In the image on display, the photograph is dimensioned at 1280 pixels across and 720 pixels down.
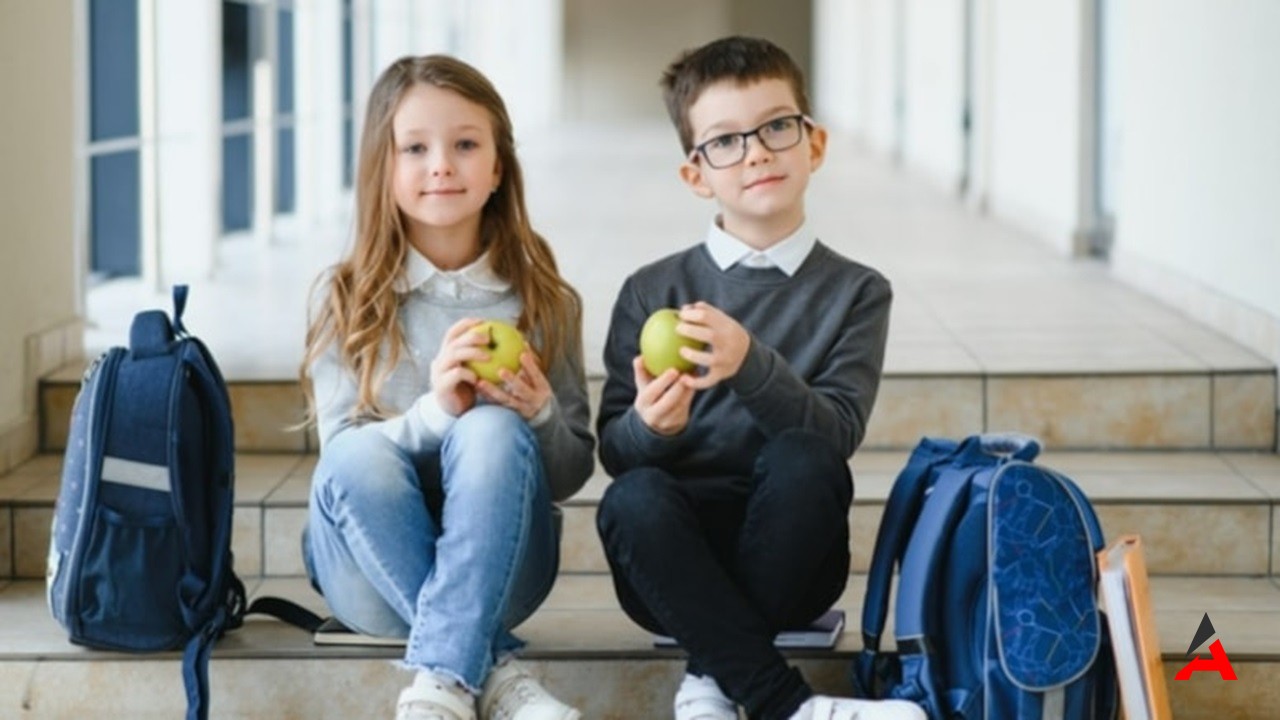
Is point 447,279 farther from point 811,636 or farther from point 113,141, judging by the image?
point 113,141

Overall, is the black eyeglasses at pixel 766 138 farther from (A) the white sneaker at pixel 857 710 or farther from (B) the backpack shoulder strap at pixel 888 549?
(A) the white sneaker at pixel 857 710

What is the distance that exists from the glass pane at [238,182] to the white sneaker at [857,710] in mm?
5312

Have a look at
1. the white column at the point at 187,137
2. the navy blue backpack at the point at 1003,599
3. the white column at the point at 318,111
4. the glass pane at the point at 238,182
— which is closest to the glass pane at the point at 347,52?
the white column at the point at 318,111

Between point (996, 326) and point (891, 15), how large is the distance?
10285 mm

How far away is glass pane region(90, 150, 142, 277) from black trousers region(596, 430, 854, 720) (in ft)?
11.3

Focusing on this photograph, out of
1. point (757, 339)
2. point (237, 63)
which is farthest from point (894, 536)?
point (237, 63)

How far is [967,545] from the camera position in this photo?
282 centimetres

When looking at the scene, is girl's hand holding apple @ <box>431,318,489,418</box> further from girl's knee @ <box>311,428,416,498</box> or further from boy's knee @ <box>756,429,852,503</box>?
boy's knee @ <box>756,429,852,503</box>

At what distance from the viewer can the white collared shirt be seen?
3.14 m

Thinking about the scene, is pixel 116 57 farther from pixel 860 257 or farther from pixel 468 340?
pixel 468 340

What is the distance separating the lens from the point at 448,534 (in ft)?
9.50

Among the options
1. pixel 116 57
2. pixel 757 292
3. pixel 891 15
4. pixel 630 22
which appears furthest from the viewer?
pixel 630 22

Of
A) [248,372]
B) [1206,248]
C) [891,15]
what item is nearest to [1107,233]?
[1206,248]

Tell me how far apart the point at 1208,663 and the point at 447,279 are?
126cm
